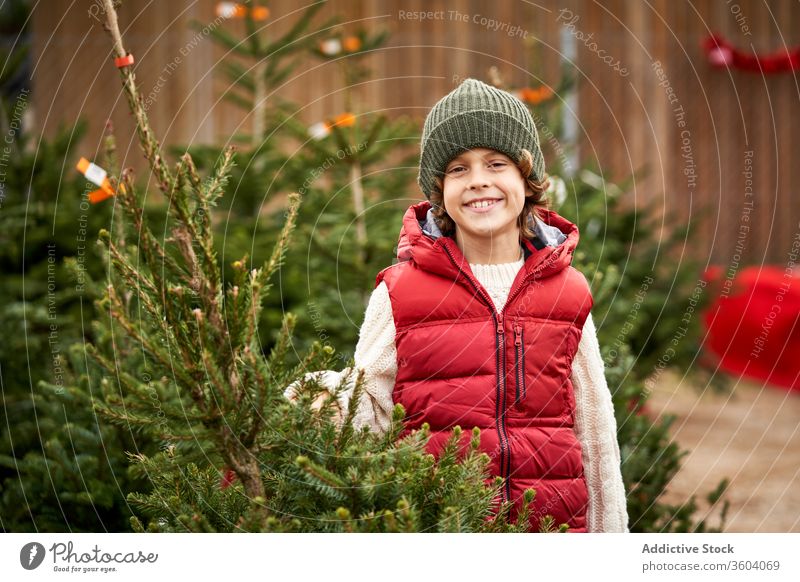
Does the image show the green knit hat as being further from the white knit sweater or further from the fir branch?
the fir branch

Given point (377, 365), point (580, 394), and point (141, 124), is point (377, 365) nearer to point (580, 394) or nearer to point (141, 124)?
point (580, 394)

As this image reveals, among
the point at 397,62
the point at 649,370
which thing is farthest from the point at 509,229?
the point at 397,62

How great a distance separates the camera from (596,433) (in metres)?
2.18

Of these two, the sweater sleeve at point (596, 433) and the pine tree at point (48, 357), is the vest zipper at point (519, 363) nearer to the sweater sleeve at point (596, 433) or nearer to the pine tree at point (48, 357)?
the sweater sleeve at point (596, 433)

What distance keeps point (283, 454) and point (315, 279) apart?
81.0 inches

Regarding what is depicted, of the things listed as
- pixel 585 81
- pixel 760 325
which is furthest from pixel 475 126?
pixel 585 81

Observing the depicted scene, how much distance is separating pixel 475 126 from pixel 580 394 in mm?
711

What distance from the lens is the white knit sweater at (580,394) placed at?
2088 millimetres

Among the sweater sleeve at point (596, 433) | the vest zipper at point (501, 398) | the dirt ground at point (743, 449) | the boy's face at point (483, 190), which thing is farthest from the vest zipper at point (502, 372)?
the dirt ground at point (743, 449)

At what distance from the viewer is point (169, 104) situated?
8.67 meters

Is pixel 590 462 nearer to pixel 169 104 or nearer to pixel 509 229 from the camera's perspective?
pixel 509 229

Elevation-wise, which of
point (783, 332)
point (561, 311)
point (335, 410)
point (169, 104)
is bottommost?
point (335, 410)

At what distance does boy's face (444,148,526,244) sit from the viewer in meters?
2.02

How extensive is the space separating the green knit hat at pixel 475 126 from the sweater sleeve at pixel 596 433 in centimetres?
50
